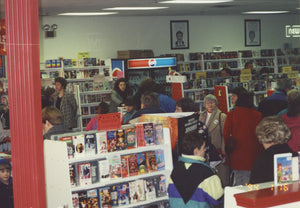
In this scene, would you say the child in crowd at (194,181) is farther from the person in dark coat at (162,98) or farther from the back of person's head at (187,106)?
the person in dark coat at (162,98)

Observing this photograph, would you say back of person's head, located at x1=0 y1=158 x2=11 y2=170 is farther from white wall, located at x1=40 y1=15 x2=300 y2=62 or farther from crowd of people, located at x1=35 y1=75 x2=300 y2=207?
white wall, located at x1=40 y1=15 x2=300 y2=62

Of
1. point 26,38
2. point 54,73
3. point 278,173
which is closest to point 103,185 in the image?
point 26,38

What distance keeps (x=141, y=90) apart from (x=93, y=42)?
5.01 m

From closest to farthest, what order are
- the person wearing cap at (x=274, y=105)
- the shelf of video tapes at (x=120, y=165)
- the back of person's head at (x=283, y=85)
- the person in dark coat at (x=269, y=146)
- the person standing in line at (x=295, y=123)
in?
1. the person in dark coat at (x=269, y=146)
2. the shelf of video tapes at (x=120, y=165)
3. the person standing in line at (x=295, y=123)
4. the person wearing cap at (x=274, y=105)
5. the back of person's head at (x=283, y=85)

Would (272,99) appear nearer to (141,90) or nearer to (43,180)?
(141,90)

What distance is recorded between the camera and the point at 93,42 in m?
12.8

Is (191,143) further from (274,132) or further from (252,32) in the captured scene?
(252,32)

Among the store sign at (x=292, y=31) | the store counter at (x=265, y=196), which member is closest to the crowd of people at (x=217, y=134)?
the store counter at (x=265, y=196)

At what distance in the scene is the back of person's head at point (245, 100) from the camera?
20.3ft

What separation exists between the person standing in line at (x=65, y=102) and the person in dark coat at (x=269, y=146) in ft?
18.9

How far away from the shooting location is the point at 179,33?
13930 millimetres

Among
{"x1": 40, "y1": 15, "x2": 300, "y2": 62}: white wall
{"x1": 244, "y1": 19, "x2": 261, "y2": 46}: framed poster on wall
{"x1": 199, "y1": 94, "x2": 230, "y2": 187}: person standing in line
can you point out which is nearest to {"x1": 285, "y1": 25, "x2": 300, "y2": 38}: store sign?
{"x1": 40, "y1": 15, "x2": 300, "y2": 62}: white wall

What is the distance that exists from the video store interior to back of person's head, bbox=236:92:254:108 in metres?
0.01

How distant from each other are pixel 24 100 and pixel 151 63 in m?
8.46
